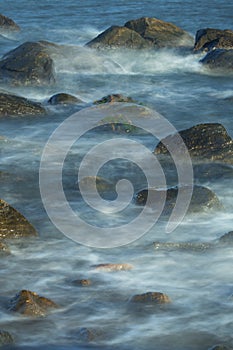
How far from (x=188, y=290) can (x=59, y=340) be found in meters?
1.52

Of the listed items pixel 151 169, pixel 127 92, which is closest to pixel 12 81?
pixel 127 92

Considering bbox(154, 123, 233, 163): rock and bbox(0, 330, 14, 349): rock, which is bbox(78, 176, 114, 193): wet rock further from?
bbox(0, 330, 14, 349): rock

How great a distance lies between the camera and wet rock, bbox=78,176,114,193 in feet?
39.5

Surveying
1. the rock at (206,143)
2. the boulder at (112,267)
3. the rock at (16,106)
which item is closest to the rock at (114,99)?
the rock at (16,106)

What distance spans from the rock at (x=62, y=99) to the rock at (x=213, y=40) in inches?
187

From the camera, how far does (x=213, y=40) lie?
66.8 feet

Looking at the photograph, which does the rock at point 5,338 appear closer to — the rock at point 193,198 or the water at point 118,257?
the water at point 118,257

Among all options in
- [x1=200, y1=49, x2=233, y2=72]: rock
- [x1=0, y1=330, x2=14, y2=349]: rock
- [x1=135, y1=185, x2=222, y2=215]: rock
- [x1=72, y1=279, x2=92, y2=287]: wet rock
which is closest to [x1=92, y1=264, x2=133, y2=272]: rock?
[x1=72, y1=279, x2=92, y2=287]: wet rock

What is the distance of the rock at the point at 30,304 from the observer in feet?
27.9

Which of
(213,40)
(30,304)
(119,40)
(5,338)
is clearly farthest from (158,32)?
(5,338)

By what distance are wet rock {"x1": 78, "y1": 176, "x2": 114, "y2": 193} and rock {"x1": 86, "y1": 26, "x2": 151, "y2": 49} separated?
8887 millimetres

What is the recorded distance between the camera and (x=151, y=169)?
12.9 metres

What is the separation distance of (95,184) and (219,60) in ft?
25.3

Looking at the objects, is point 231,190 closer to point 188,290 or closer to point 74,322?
point 188,290
